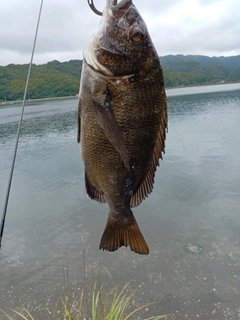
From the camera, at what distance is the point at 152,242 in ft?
28.4

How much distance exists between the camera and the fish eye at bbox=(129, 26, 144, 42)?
1.51m

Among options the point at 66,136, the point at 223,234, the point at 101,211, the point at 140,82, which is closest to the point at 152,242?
the point at 223,234

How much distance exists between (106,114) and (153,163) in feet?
1.59

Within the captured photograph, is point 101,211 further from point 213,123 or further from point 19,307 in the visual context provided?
point 213,123

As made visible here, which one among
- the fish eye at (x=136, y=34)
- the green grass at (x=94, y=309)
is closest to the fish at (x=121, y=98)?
the fish eye at (x=136, y=34)

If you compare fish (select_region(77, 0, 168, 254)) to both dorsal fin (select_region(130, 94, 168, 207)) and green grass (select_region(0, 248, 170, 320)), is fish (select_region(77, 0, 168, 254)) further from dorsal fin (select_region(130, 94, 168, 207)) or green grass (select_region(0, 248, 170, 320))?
green grass (select_region(0, 248, 170, 320))

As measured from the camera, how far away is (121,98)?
154cm

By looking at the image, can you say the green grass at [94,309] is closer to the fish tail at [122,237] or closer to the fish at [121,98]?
the fish tail at [122,237]

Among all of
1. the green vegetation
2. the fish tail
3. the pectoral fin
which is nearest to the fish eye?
the pectoral fin

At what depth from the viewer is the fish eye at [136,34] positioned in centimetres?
151

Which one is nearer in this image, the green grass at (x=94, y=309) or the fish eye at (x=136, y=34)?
the fish eye at (x=136, y=34)

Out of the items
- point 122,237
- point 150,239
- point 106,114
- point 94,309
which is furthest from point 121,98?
point 150,239

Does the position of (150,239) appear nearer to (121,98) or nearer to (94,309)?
(94,309)

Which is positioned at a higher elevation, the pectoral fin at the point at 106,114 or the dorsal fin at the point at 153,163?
the pectoral fin at the point at 106,114
